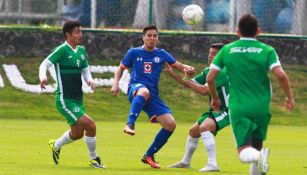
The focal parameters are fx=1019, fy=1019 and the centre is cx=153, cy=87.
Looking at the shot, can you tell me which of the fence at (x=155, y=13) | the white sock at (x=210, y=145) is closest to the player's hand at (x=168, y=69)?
the white sock at (x=210, y=145)

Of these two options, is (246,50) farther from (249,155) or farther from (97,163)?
(97,163)

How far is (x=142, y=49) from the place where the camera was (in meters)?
16.1

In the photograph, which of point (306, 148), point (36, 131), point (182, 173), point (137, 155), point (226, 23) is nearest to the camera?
point (182, 173)

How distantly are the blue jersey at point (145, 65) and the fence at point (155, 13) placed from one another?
14500 millimetres

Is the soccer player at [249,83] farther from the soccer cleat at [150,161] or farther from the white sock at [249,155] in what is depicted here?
the soccer cleat at [150,161]

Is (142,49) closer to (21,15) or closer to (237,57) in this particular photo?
(237,57)

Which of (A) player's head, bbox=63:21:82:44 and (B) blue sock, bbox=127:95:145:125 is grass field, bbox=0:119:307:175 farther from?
(A) player's head, bbox=63:21:82:44

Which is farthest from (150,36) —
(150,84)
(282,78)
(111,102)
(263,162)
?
(111,102)

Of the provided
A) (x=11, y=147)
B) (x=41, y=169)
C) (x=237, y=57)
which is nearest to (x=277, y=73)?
(x=237, y=57)

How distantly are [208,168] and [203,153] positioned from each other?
3908mm

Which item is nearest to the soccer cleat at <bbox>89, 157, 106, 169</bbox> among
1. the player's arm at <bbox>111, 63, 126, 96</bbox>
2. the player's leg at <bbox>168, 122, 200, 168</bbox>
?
the player's arm at <bbox>111, 63, 126, 96</bbox>

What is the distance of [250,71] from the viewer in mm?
11695

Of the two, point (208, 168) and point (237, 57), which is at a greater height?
point (237, 57)

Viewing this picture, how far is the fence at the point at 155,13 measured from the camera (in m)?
30.7
